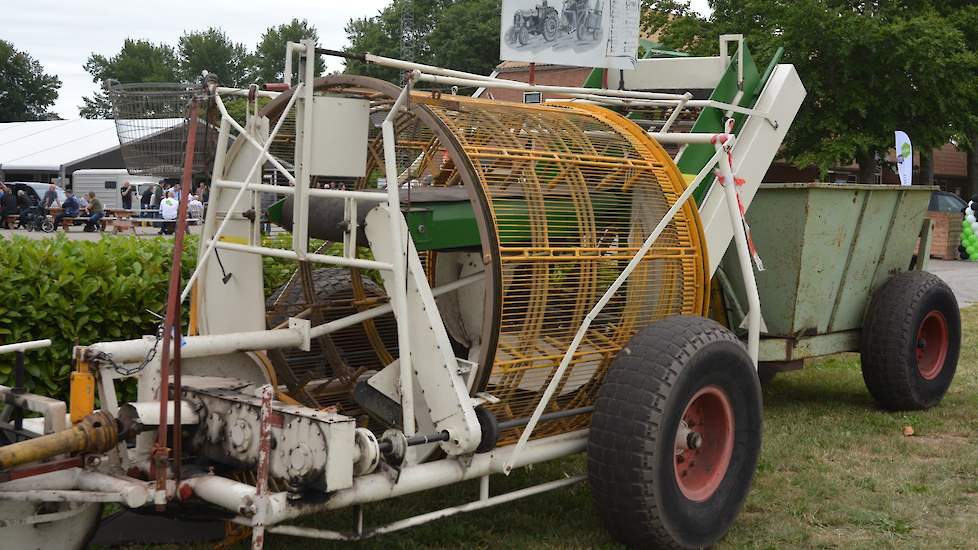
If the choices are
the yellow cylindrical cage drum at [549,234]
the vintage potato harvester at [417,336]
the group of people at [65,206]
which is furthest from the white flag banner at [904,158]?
the group of people at [65,206]

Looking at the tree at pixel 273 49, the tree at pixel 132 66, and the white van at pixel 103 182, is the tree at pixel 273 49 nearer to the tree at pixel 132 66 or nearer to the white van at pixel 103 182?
the tree at pixel 132 66

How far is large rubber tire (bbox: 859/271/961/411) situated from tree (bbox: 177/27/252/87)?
111m

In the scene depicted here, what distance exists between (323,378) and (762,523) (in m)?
2.33

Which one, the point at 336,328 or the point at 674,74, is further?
the point at 674,74

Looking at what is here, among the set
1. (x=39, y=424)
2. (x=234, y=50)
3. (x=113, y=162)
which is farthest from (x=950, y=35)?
(x=234, y=50)

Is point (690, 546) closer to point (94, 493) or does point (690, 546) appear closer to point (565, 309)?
point (565, 309)

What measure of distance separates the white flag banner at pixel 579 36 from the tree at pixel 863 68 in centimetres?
1775

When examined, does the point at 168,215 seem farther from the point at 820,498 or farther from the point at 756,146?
the point at 820,498

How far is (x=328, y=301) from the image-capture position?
5.78 metres

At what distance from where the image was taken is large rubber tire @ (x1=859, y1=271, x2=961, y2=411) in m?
7.45

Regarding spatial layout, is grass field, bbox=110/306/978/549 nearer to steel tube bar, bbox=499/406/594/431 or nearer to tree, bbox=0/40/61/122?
steel tube bar, bbox=499/406/594/431

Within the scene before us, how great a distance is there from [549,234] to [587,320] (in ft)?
1.35

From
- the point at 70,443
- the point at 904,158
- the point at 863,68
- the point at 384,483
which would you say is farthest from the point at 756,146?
the point at 863,68

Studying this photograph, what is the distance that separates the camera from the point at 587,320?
15.6 ft
